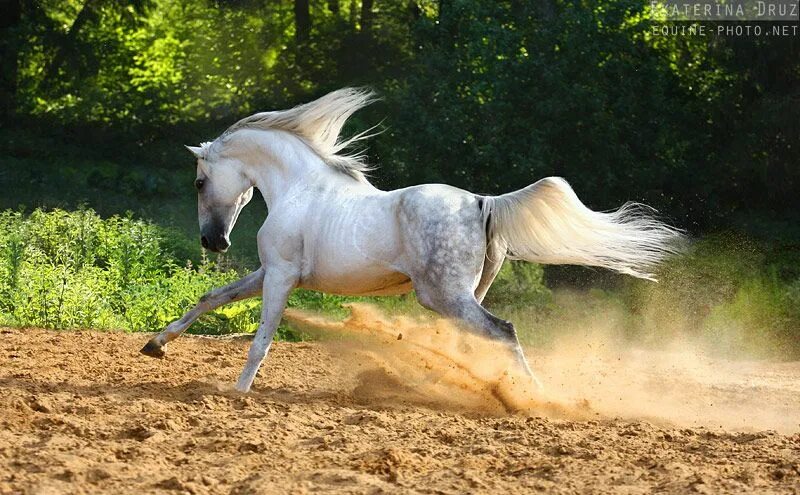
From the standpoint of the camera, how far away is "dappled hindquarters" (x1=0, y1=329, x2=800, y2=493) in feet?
18.0

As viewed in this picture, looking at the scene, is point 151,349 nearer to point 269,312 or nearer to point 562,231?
point 269,312

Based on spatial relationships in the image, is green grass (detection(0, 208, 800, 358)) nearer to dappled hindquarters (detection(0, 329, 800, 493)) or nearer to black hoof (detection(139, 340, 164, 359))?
dappled hindquarters (detection(0, 329, 800, 493))

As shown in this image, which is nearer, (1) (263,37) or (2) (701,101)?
(2) (701,101)

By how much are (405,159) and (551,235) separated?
10.2 m

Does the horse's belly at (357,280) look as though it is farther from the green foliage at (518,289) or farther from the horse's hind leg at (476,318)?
the green foliage at (518,289)

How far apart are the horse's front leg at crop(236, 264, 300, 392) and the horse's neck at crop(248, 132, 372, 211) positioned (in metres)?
0.57

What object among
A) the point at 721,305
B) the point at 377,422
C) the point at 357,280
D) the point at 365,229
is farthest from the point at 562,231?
the point at 721,305

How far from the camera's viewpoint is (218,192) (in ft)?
28.1

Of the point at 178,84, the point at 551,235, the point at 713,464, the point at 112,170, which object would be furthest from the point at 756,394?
the point at 178,84

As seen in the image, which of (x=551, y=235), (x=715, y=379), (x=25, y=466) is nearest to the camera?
(x=25, y=466)

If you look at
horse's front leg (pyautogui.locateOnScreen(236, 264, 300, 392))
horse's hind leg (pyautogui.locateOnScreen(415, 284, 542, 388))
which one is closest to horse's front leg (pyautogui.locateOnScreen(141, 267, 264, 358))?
horse's front leg (pyautogui.locateOnScreen(236, 264, 300, 392))

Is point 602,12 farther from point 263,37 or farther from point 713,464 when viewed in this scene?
point 713,464

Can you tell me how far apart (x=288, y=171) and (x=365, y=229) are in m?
0.88

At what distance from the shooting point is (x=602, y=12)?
16.7 metres
